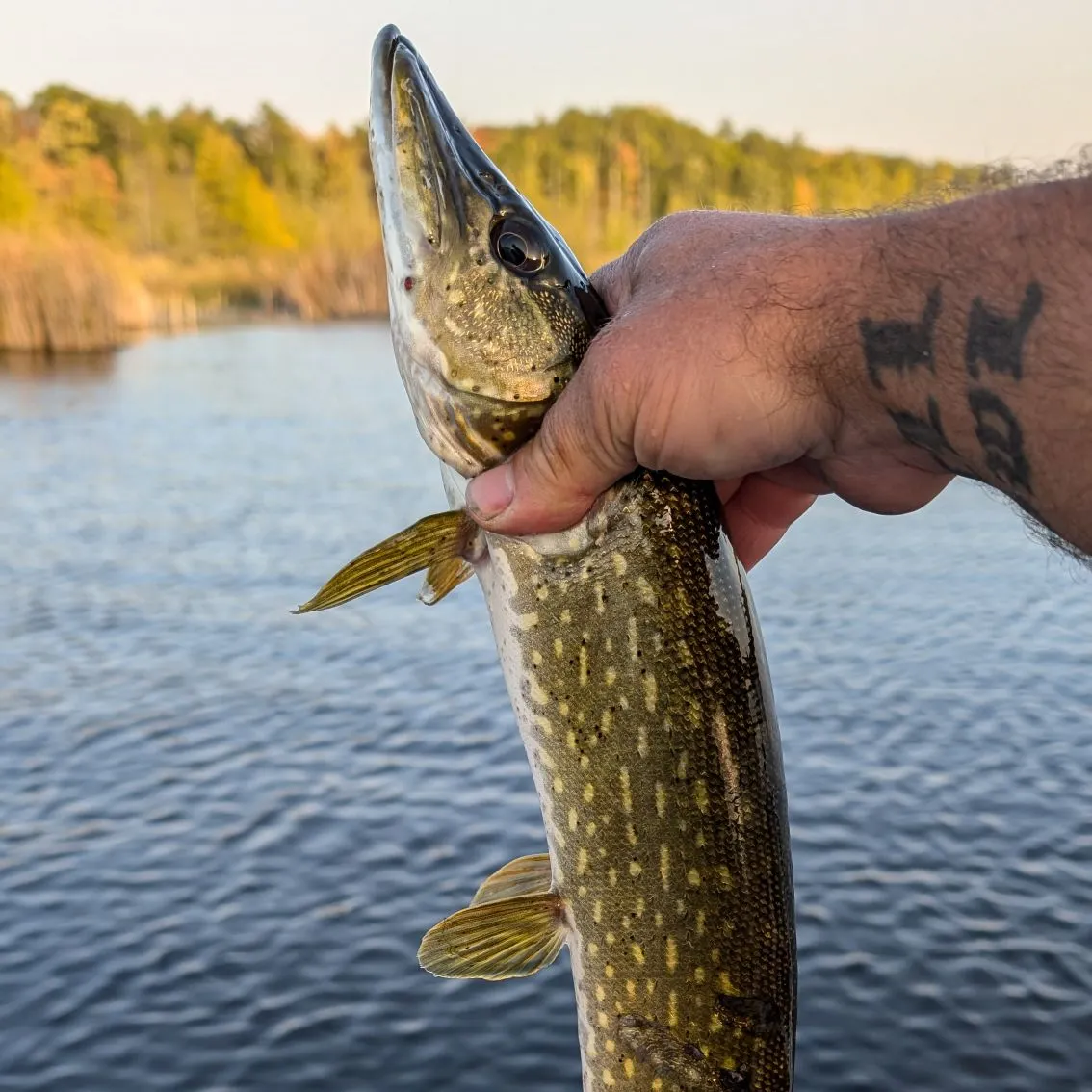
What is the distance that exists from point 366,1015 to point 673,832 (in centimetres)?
393

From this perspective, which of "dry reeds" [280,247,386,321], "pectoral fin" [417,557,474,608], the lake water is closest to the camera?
"pectoral fin" [417,557,474,608]

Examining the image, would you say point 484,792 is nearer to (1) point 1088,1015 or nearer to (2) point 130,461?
(1) point 1088,1015

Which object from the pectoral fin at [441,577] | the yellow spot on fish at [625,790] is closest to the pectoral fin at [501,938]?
the yellow spot on fish at [625,790]

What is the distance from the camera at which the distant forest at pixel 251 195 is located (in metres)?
28.6

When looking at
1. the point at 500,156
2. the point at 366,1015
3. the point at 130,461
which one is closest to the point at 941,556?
the point at 366,1015

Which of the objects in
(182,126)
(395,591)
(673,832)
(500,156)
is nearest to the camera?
(673,832)

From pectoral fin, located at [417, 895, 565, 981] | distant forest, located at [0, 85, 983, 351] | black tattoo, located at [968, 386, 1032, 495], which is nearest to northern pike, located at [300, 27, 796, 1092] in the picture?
pectoral fin, located at [417, 895, 565, 981]

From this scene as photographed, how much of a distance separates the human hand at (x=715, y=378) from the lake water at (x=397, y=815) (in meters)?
3.46

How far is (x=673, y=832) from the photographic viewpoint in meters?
2.22

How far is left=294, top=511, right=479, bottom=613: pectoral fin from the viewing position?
2199 mm

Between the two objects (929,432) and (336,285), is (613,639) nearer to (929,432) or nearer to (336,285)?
(929,432)

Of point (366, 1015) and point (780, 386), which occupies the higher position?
point (780, 386)

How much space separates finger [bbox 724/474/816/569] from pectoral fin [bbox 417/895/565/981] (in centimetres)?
83

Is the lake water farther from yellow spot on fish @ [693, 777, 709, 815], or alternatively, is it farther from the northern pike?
yellow spot on fish @ [693, 777, 709, 815]
